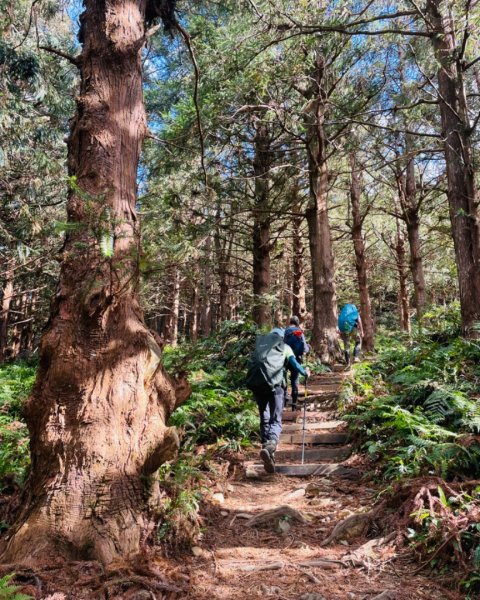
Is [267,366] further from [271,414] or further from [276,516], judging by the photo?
[276,516]

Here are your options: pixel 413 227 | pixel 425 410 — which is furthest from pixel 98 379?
pixel 413 227

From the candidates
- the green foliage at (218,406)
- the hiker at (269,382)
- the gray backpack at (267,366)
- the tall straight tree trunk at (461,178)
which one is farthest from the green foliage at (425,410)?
the green foliage at (218,406)

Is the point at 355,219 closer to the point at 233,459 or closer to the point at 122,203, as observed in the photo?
the point at 233,459

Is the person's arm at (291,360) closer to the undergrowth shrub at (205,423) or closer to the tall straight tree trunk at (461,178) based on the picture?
the undergrowth shrub at (205,423)

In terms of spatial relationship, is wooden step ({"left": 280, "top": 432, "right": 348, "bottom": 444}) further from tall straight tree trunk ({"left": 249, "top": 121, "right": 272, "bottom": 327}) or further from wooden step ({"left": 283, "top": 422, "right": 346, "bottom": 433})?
tall straight tree trunk ({"left": 249, "top": 121, "right": 272, "bottom": 327})

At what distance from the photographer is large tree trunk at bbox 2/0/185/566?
2.86m

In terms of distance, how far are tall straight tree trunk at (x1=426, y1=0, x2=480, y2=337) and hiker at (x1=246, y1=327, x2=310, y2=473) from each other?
3.63 metres

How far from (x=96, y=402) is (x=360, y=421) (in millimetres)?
4483

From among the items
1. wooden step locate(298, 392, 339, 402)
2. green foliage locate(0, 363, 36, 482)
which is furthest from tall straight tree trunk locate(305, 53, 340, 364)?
green foliage locate(0, 363, 36, 482)

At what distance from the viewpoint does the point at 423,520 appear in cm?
345

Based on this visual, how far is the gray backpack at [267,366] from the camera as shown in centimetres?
575

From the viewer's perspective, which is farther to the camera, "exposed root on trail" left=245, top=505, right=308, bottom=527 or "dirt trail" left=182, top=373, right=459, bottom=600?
"exposed root on trail" left=245, top=505, right=308, bottom=527

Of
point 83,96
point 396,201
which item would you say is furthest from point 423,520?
point 396,201

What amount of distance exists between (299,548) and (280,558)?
26 cm
